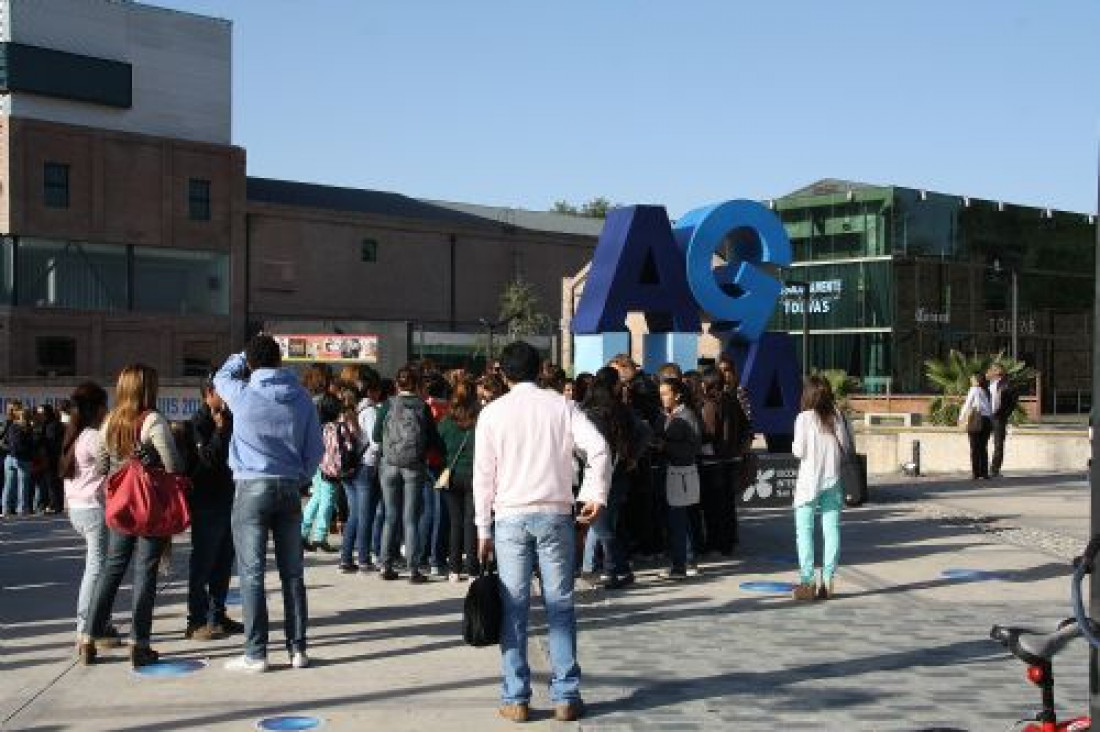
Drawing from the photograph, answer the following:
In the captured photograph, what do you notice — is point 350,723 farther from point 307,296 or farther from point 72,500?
point 307,296

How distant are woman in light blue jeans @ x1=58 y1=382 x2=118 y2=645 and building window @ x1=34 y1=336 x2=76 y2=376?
44936 mm

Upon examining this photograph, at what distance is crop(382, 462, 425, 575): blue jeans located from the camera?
37.6 ft

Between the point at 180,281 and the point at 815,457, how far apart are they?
48423 mm

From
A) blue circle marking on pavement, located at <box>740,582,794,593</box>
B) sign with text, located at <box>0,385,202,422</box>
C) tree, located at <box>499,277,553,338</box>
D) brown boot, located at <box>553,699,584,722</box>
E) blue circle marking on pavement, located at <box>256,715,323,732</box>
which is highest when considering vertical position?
tree, located at <box>499,277,553,338</box>

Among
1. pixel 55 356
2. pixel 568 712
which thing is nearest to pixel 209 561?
pixel 568 712

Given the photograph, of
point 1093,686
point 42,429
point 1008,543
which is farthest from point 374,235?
point 1093,686

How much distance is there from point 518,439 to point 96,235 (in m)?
48.9

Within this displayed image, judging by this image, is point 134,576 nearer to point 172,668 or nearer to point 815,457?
point 172,668

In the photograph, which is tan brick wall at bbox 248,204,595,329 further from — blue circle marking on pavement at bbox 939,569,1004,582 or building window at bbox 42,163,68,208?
blue circle marking on pavement at bbox 939,569,1004,582

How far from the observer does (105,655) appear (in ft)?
27.6

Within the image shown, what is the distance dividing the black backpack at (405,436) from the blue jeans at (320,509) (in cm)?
255

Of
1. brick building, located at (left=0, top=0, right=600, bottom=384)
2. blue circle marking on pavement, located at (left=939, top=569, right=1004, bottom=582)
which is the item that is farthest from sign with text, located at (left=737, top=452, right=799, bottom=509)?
brick building, located at (left=0, top=0, right=600, bottom=384)

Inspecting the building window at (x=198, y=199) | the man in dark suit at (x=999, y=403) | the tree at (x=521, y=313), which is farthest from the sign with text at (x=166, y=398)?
the tree at (x=521, y=313)

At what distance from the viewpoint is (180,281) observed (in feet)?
182
